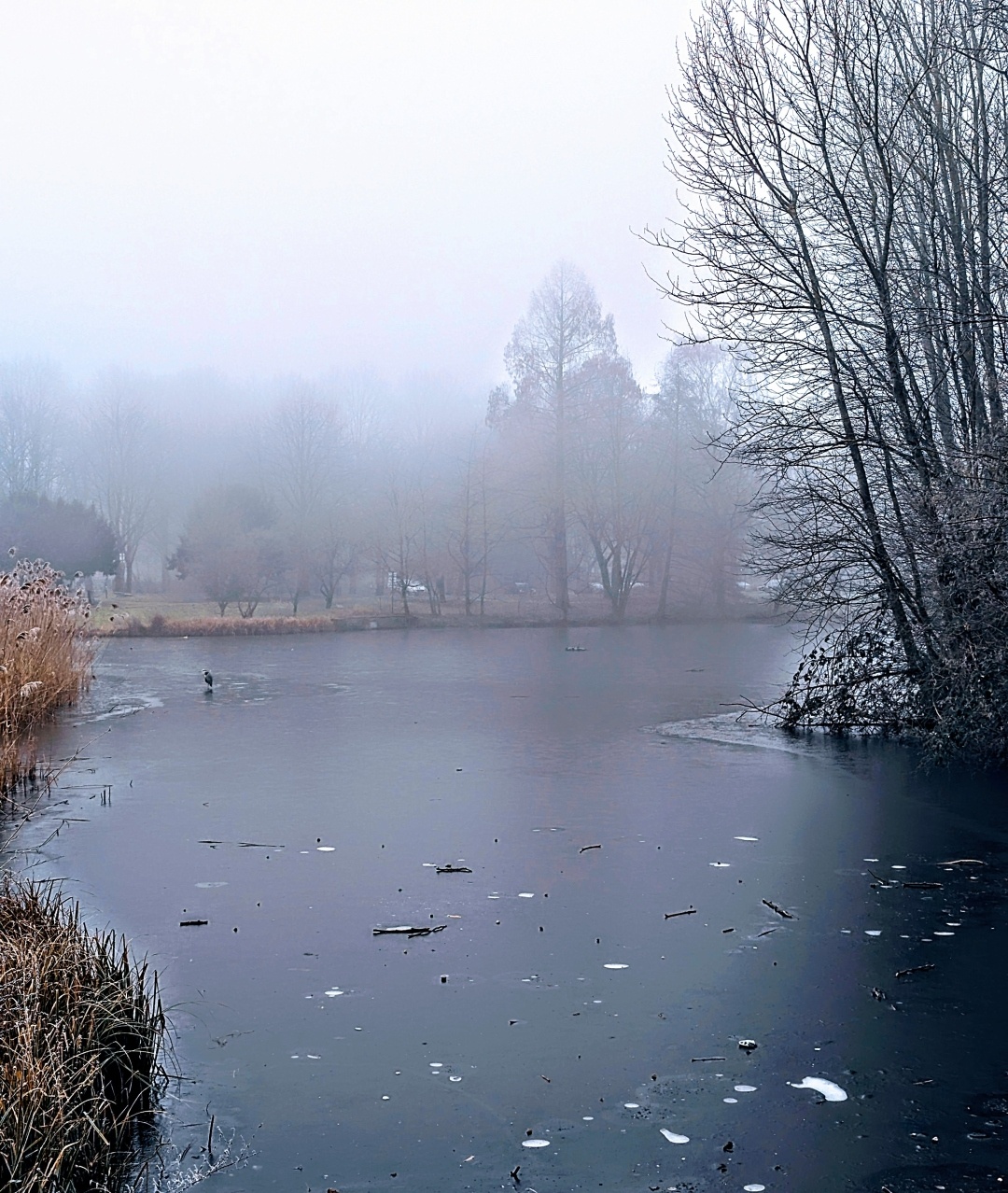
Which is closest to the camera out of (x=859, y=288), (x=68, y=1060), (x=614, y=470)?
(x=68, y=1060)

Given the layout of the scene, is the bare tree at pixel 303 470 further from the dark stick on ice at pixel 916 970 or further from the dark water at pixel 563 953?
the dark stick on ice at pixel 916 970

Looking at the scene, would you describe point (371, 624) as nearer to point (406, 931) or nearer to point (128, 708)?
point (128, 708)

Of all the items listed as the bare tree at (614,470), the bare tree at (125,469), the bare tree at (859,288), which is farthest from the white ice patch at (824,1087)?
the bare tree at (125,469)

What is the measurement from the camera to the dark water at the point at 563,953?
3.84 meters

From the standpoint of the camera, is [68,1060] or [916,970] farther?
[916,970]

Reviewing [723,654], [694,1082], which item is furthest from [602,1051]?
[723,654]

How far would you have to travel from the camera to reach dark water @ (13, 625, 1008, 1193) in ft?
12.6

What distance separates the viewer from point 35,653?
14.1 metres

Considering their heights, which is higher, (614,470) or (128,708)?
(614,470)

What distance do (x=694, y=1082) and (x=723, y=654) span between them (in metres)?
21.3

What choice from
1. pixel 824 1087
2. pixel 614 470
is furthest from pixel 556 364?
pixel 824 1087

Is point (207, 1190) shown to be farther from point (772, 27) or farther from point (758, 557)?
point (772, 27)

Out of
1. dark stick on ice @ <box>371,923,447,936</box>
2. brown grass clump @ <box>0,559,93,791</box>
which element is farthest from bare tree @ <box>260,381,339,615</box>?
dark stick on ice @ <box>371,923,447,936</box>

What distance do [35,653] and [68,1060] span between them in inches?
445
